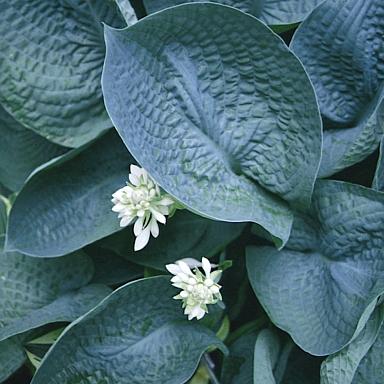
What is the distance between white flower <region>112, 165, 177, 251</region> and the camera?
87 centimetres

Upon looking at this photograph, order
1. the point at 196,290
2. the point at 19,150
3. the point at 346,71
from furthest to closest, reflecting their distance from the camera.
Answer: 1. the point at 19,150
2. the point at 346,71
3. the point at 196,290

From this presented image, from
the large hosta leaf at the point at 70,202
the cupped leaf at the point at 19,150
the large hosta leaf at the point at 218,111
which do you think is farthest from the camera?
the cupped leaf at the point at 19,150

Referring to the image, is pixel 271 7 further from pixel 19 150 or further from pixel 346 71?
pixel 19 150

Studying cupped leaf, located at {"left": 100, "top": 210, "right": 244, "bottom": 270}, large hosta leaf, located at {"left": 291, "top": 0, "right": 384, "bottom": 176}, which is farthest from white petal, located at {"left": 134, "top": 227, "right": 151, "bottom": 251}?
large hosta leaf, located at {"left": 291, "top": 0, "right": 384, "bottom": 176}

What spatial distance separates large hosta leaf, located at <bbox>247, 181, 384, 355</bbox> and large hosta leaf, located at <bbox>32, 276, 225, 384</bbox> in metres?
0.10

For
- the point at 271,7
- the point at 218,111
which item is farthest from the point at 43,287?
the point at 271,7

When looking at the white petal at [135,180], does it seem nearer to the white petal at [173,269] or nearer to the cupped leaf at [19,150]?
the white petal at [173,269]

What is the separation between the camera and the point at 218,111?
91cm

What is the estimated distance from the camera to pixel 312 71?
980mm

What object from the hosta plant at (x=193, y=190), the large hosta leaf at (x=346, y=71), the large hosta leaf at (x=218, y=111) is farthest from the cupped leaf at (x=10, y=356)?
the large hosta leaf at (x=346, y=71)

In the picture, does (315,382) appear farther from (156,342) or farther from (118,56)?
(118,56)

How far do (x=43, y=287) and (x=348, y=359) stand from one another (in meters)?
0.41

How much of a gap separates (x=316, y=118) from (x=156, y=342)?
33 centimetres

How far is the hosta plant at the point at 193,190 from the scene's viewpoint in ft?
2.85
